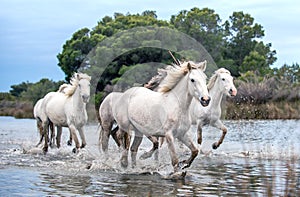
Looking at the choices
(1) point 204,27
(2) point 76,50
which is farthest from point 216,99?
(1) point 204,27

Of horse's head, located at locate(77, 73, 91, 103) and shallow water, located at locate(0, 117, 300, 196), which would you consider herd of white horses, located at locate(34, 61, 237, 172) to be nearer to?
horse's head, located at locate(77, 73, 91, 103)

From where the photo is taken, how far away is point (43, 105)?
1548cm

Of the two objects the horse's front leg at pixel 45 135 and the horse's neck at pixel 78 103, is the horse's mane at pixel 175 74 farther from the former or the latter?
the horse's front leg at pixel 45 135

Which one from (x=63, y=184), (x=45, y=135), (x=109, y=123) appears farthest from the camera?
(x=45, y=135)

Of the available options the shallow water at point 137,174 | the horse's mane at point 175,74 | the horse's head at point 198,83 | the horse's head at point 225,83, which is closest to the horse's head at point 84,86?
the shallow water at point 137,174

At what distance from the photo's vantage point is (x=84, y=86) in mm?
12883

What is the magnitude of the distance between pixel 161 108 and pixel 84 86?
3662 millimetres

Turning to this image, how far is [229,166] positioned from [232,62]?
170 feet

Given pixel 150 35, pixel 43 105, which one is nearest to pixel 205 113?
pixel 150 35

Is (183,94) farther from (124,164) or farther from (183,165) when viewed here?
(124,164)

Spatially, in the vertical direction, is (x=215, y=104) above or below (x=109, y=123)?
above

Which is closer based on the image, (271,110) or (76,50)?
(271,110)

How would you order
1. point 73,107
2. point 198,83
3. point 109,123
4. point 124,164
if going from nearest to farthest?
point 198,83
point 124,164
point 109,123
point 73,107

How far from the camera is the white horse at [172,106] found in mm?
9363
